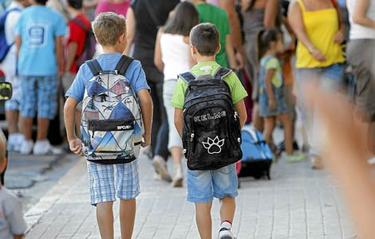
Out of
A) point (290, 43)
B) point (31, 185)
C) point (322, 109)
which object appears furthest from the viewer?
point (290, 43)

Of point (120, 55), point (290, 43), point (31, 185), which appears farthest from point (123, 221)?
point (290, 43)

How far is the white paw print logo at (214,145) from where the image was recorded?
6.87 metres

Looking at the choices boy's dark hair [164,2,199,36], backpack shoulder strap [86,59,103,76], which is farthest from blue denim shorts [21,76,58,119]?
backpack shoulder strap [86,59,103,76]

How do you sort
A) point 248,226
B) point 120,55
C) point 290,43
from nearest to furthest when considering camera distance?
1. point 120,55
2. point 248,226
3. point 290,43

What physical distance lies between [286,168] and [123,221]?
15.3ft

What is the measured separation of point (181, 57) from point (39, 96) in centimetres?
360

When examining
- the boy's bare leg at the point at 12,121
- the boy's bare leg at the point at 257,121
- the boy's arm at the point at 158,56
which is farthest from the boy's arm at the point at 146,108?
the boy's bare leg at the point at 12,121

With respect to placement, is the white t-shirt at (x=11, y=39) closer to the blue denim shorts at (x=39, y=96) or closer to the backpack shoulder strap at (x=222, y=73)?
the blue denim shorts at (x=39, y=96)

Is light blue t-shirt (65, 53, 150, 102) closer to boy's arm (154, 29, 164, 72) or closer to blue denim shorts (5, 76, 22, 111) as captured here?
boy's arm (154, 29, 164, 72)

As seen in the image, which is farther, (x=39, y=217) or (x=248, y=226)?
(x=39, y=217)

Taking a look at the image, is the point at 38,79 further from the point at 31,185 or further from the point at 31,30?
the point at 31,185

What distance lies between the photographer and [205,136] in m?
6.89

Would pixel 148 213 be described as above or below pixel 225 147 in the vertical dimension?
below

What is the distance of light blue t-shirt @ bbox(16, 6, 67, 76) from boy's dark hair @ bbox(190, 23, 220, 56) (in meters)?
5.73
